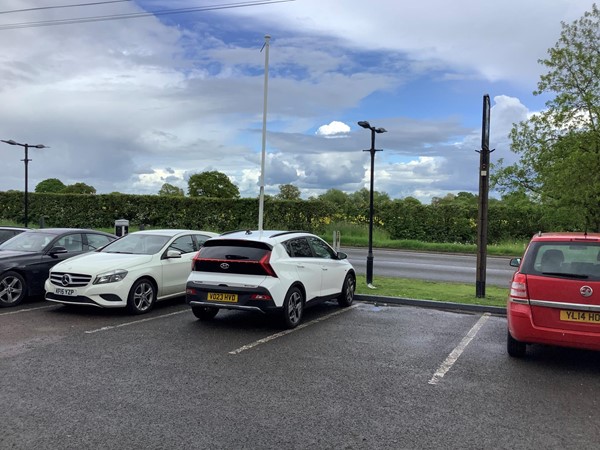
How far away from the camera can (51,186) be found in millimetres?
90375

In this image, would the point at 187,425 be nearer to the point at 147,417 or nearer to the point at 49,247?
the point at 147,417

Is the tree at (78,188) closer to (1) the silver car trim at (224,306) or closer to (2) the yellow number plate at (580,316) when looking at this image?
(1) the silver car trim at (224,306)

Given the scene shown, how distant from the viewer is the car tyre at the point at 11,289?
9.30 meters

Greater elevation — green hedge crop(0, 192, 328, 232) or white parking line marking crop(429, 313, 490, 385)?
green hedge crop(0, 192, 328, 232)

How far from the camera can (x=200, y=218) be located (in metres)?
31.4

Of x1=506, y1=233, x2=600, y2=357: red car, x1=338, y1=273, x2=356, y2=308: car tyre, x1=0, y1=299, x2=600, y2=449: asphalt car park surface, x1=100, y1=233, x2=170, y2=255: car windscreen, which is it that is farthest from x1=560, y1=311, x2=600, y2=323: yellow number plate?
x1=100, y1=233, x2=170, y2=255: car windscreen

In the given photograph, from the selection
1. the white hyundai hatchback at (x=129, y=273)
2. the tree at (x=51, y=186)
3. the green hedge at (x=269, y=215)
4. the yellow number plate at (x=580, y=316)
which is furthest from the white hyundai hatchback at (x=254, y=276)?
the tree at (x=51, y=186)

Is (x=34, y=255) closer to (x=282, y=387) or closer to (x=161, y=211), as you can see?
(x=282, y=387)

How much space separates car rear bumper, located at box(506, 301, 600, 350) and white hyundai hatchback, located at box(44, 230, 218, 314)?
610 cm

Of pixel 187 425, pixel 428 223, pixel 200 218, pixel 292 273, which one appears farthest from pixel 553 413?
pixel 200 218

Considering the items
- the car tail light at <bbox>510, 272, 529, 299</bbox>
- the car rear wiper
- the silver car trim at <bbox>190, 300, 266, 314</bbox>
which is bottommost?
the silver car trim at <bbox>190, 300, 266, 314</bbox>

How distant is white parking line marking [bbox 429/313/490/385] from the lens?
5.71 metres

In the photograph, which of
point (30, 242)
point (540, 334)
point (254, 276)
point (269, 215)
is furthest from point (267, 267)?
point (269, 215)

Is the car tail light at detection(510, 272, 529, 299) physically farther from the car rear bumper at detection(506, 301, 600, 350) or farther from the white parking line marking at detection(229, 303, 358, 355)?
the white parking line marking at detection(229, 303, 358, 355)
